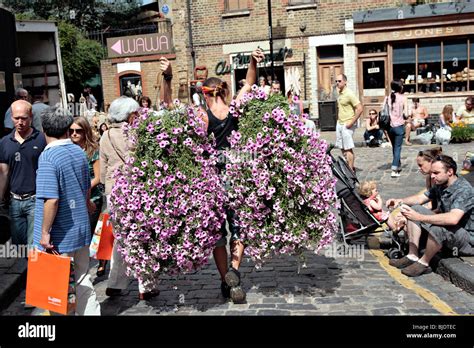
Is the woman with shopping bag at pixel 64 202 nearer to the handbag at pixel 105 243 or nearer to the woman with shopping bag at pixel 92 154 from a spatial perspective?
the handbag at pixel 105 243

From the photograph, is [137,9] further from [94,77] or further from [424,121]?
[424,121]

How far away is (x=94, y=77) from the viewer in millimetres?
32312

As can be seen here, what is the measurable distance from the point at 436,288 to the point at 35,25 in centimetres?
1255

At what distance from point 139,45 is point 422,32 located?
1179 centimetres

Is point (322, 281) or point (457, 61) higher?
point (457, 61)

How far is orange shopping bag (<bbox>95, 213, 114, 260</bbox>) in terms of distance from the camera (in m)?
5.47

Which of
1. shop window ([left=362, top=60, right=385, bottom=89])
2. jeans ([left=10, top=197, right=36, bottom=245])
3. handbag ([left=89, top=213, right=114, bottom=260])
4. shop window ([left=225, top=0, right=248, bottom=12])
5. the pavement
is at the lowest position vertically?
the pavement

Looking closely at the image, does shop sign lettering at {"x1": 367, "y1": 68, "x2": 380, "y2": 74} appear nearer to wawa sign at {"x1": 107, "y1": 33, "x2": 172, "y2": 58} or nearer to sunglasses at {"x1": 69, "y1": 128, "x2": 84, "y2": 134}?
wawa sign at {"x1": 107, "y1": 33, "x2": 172, "y2": 58}

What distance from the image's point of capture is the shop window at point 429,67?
2005 centimetres

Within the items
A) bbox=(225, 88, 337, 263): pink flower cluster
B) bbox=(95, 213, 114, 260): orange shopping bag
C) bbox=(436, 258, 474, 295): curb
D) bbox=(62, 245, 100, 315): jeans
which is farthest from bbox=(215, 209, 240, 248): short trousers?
bbox=(436, 258, 474, 295): curb

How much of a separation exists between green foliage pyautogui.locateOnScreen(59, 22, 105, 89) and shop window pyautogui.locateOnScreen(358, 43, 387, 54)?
51.3 ft

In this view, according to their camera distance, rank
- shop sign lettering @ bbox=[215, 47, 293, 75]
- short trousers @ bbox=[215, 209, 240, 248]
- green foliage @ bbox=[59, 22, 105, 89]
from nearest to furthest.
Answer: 1. short trousers @ bbox=[215, 209, 240, 248]
2. shop sign lettering @ bbox=[215, 47, 293, 75]
3. green foliage @ bbox=[59, 22, 105, 89]

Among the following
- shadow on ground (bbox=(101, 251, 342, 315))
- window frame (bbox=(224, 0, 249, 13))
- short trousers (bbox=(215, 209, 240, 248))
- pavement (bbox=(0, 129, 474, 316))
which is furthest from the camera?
window frame (bbox=(224, 0, 249, 13))

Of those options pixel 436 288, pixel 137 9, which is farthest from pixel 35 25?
pixel 137 9
